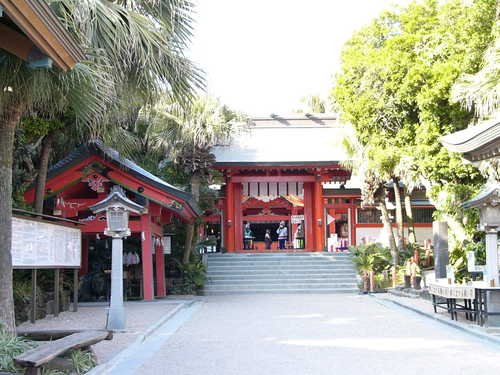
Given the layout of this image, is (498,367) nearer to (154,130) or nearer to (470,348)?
Answer: (470,348)

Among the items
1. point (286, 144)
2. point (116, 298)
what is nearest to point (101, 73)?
point (116, 298)

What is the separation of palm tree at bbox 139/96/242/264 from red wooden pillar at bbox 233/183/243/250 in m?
5.84

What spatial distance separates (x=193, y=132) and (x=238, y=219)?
24.8 ft

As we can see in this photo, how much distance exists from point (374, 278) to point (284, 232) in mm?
7962

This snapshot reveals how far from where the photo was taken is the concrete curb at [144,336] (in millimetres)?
7305

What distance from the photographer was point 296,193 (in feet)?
91.9

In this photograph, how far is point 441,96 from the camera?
1551cm

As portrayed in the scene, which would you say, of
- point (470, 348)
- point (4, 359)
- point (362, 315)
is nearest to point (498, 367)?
point (470, 348)

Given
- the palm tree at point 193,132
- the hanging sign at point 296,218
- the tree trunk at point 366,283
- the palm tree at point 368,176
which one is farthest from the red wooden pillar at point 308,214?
Result: the palm tree at point 193,132

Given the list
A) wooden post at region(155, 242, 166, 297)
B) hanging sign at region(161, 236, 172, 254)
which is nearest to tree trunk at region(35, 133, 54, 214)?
wooden post at region(155, 242, 166, 297)

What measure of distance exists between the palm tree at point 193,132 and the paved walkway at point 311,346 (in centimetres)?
743

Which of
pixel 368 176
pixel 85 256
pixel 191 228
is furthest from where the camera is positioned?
pixel 368 176

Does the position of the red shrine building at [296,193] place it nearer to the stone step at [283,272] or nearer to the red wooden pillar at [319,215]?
the red wooden pillar at [319,215]

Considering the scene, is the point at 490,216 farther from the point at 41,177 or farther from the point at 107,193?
the point at 107,193
